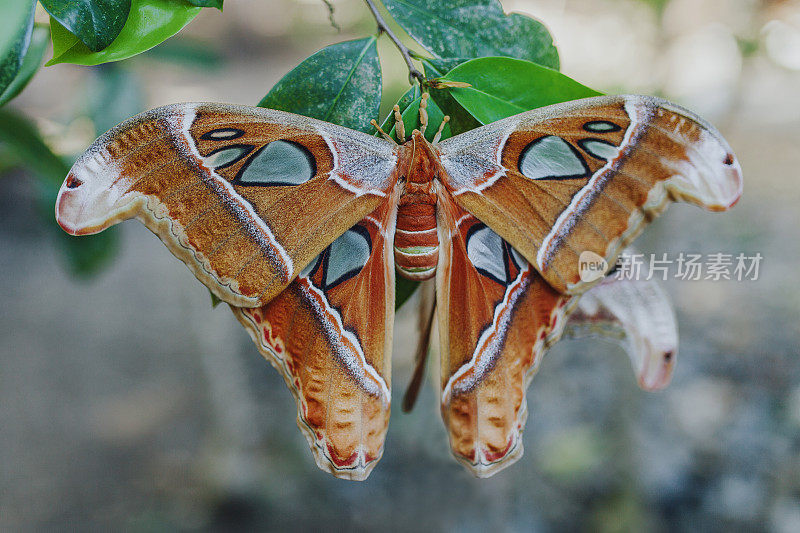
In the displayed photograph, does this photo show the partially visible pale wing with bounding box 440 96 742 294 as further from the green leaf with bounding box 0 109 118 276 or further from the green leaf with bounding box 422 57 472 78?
the green leaf with bounding box 0 109 118 276

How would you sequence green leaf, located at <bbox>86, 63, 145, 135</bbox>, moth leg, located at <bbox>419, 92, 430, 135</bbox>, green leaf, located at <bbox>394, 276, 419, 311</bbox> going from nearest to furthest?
1. moth leg, located at <bbox>419, 92, 430, 135</bbox>
2. green leaf, located at <bbox>394, 276, 419, 311</bbox>
3. green leaf, located at <bbox>86, 63, 145, 135</bbox>

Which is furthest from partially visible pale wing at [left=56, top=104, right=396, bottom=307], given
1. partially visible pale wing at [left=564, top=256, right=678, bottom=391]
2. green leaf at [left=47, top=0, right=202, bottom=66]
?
partially visible pale wing at [left=564, top=256, right=678, bottom=391]

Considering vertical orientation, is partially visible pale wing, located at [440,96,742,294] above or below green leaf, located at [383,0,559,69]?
below

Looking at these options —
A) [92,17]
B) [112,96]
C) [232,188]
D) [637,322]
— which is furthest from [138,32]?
[112,96]

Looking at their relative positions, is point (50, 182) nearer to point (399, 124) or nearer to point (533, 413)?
point (399, 124)

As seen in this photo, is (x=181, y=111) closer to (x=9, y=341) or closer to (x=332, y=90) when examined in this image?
(x=332, y=90)

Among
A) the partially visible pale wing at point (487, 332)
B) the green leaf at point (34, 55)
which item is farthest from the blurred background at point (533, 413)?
the partially visible pale wing at point (487, 332)

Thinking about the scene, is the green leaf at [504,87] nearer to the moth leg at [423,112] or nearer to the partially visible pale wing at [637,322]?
the moth leg at [423,112]

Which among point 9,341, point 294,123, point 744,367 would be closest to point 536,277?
point 294,123
